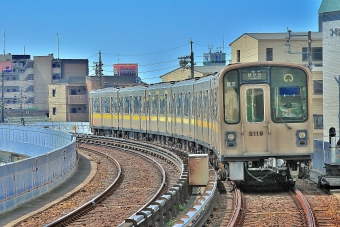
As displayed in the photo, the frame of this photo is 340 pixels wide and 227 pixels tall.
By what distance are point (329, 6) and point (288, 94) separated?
2815 centimetres

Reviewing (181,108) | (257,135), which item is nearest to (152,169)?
(181,108)

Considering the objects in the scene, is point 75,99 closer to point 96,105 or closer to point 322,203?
point 96,105

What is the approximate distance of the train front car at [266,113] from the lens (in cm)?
1608

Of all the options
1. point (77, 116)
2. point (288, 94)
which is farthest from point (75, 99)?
point (288, 94)

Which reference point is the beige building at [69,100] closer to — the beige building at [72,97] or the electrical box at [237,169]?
the beige building at [72,97]

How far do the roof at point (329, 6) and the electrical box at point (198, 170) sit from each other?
28.4 meters

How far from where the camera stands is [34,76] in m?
104

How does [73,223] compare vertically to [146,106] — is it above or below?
below

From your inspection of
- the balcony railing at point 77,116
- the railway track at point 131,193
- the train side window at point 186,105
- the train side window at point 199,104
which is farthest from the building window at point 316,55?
the balcony railing at point 77,116

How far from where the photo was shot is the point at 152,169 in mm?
23828

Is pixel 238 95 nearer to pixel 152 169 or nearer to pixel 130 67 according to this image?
pixel 152 169

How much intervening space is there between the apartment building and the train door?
8376 cm

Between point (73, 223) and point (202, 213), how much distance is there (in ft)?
8.07

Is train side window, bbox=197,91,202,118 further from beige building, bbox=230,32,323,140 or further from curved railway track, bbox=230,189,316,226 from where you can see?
beige building, bbox=230,32,323,140
